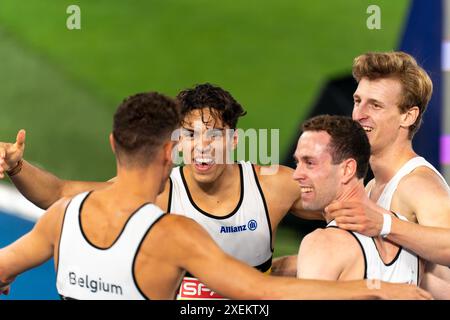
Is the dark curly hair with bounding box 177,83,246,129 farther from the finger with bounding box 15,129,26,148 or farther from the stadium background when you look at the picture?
the stadium background

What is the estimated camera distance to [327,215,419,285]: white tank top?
423 cm

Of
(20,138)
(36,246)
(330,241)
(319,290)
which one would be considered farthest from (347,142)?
(20,138)

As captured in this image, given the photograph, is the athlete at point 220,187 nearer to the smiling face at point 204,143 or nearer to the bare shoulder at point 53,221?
the smiling face at point 204,143

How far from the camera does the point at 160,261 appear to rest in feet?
12.8

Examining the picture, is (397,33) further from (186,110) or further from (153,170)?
(153,170)

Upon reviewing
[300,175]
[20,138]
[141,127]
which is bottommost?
[300,175]

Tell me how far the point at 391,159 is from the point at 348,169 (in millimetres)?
1164

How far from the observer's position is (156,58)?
12836 millimetres

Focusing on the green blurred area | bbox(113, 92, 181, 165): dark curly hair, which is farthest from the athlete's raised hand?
the green blurred area

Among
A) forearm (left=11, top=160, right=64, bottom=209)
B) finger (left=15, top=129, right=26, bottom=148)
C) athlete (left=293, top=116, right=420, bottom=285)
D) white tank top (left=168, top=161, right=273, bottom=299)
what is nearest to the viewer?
athlete (left=293, top=116, right=420, bottom=285)

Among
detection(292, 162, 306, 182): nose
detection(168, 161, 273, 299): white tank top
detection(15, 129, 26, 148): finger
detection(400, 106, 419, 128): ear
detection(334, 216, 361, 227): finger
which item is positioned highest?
detection(400, 106, 419, 128): ear

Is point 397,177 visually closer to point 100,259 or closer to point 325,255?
point 325,255

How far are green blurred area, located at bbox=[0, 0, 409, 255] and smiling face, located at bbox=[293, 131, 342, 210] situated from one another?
6970mm

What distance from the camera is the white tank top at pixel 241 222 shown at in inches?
221
